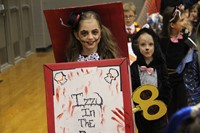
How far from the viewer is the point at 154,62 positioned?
2664mm

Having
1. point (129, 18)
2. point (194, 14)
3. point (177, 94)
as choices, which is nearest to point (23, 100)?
point (129, 18)

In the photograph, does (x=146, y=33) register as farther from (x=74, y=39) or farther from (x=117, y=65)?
(x=117, y=65)

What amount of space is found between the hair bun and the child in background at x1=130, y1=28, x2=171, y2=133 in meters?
0.63

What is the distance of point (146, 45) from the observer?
268 cm

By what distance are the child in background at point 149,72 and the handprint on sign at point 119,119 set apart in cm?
69

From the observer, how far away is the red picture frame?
6.15 feet

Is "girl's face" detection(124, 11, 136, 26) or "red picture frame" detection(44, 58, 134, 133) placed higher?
"girl's face" detection(124, 11, 136, 26)

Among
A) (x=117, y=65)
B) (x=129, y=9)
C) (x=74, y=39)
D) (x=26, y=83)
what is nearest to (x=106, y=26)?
(x=74, y=39)

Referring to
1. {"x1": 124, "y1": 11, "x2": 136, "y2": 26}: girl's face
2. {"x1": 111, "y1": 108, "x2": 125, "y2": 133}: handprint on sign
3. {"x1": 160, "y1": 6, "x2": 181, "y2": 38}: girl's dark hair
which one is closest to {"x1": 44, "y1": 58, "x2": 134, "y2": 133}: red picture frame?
{"x1": 111, "y1": 108, "x2": 125, "y2": 133}: handprint on sign

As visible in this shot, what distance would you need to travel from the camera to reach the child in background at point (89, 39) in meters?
2.18

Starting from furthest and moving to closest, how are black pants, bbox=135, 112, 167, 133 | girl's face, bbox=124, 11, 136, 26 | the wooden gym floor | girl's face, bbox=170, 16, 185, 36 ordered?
the wooden gym floor, girl's face, bbox=124, 11, 136, 26, girl's face, bbox=170, 16, 185, 36, black pants, bbox=135, 112, 167, 133

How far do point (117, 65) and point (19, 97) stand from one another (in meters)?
4.07

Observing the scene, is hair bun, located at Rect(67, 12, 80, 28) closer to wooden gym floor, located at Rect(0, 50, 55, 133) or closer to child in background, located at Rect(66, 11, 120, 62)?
child in background, located at Rect(66, 11, 120, 62)

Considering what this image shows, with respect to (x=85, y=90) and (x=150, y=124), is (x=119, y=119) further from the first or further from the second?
(x=150, y=124)
